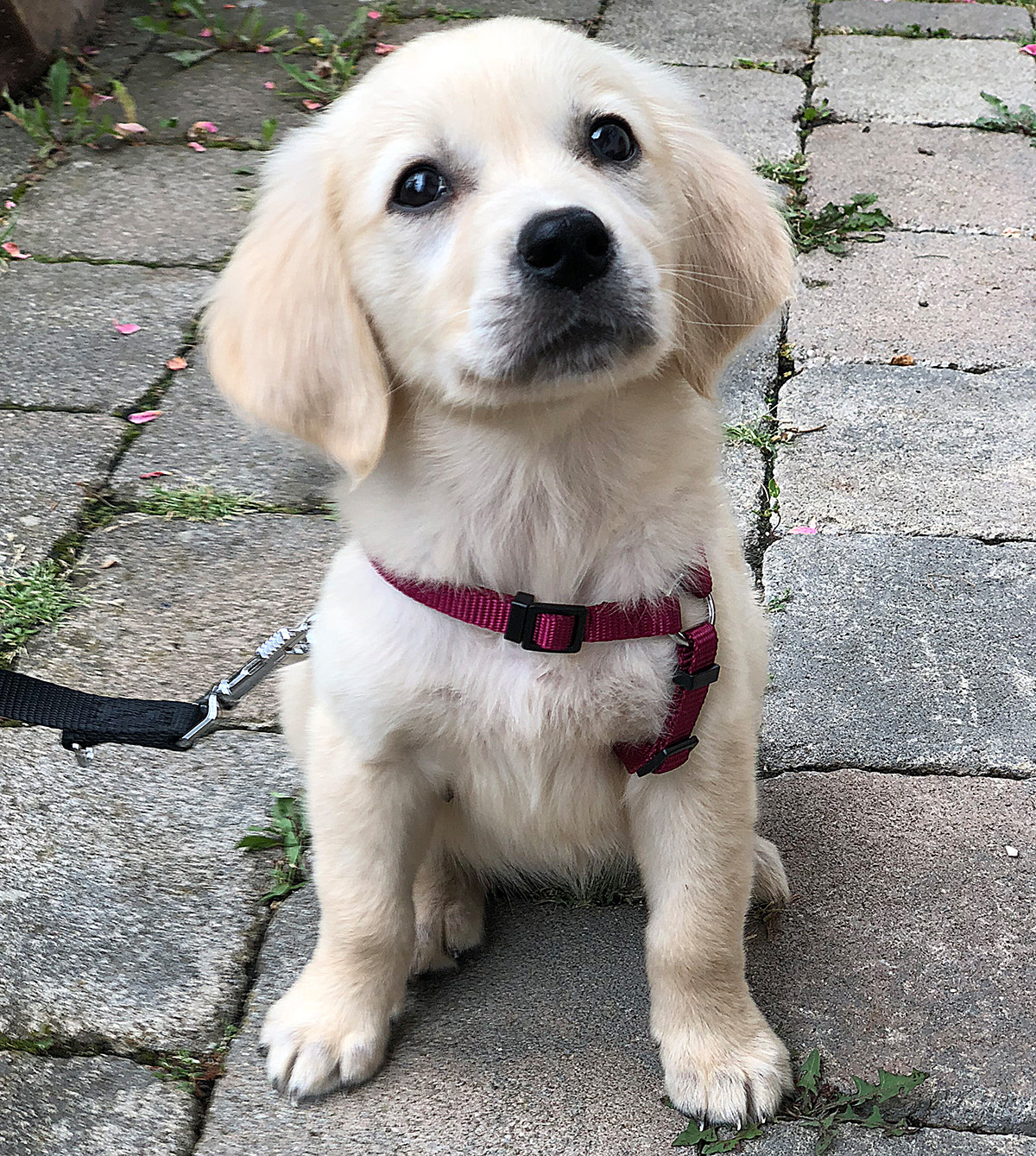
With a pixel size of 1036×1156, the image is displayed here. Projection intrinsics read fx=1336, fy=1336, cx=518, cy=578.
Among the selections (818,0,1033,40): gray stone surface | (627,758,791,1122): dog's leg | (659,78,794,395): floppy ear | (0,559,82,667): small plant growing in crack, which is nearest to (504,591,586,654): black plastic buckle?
(627,758,791,1122): dog's leg

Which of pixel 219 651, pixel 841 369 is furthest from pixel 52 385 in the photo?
pixel 841 369

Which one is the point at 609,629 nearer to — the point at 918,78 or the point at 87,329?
the point at 87,329

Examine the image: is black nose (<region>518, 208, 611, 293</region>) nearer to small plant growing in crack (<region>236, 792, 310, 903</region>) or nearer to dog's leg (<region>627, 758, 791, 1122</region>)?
dog's leg (<region>627, 758, 791, 1122</region>)

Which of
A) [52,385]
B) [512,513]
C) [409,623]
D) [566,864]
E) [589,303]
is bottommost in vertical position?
[52,385]

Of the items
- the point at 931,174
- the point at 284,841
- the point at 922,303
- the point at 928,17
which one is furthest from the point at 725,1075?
the point at 928,17

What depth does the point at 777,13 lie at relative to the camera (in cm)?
571

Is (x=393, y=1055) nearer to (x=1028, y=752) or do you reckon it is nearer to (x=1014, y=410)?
(x=1028, y=752)

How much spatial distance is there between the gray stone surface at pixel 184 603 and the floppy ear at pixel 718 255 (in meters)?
1.24

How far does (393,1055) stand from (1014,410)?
92.8 inches

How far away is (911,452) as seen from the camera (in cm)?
333

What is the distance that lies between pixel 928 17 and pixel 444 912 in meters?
4.90

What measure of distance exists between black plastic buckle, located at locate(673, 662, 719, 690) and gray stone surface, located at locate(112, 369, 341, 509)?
63.0 inches

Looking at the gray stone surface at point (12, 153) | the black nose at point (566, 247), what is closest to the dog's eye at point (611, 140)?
the black nose at point (566, 247)

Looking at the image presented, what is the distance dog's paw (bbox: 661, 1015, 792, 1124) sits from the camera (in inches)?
75.2
